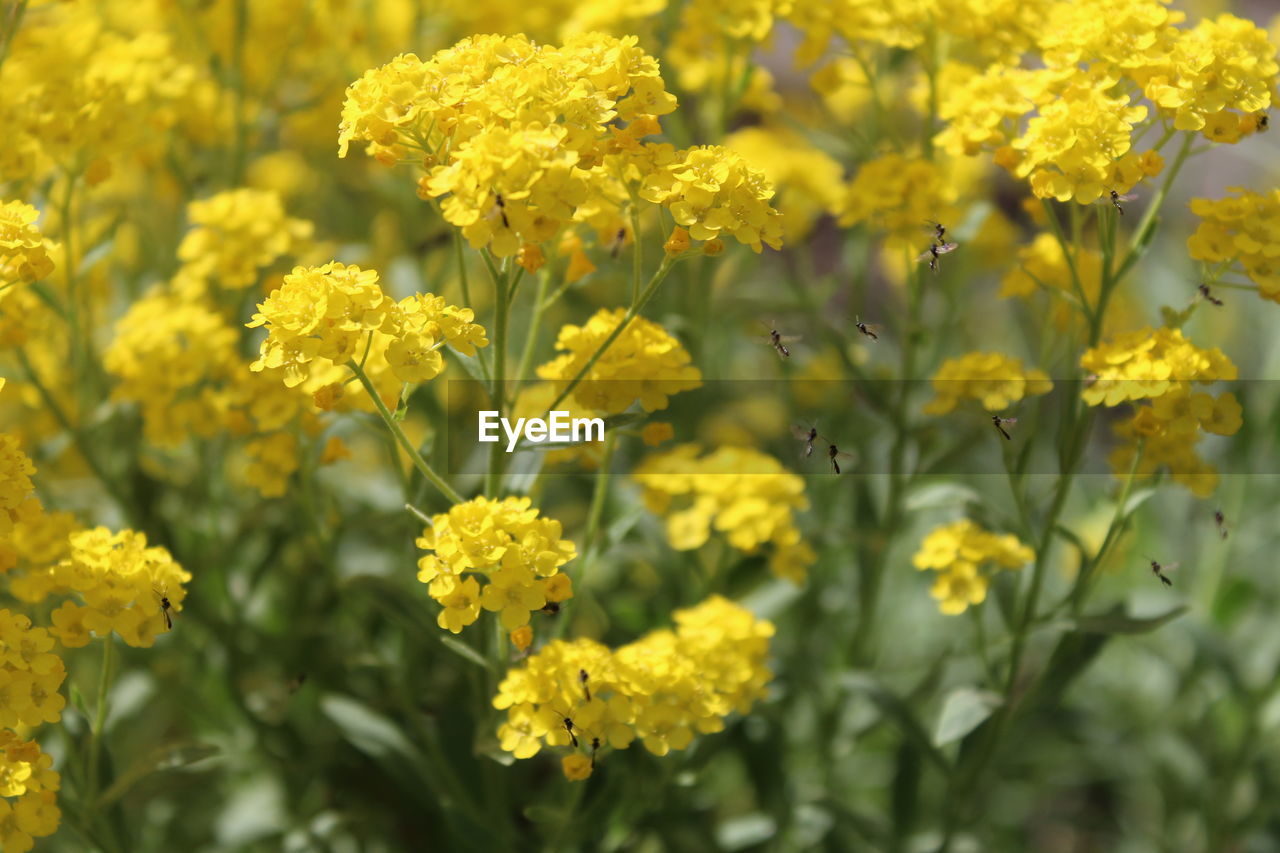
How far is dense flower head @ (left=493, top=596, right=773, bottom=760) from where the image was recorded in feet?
5.69

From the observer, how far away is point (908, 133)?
4625mm

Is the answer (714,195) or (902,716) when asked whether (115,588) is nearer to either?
(714,195)

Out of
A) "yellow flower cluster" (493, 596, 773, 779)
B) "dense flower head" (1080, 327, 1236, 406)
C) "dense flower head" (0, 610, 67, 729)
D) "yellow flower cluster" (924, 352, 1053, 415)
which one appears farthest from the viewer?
"yellow flower cluster" (924, 352, 1053, 415)

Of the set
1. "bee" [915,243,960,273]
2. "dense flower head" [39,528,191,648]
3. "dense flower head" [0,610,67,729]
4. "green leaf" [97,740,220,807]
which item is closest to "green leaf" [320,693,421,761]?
"green leaf" [97,740,220,807]

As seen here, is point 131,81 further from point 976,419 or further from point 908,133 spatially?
point 908,133

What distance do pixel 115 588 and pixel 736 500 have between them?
1.06 meters

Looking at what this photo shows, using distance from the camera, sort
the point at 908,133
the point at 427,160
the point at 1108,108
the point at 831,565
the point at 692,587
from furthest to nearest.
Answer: the point at 908,133 < the point at 831,565 < the point at 692,587 < the point at 1108,108 < the point at 427,160

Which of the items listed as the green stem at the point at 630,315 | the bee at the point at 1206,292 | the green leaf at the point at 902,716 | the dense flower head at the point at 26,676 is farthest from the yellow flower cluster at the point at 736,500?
the dense flower head at the point at 26,676

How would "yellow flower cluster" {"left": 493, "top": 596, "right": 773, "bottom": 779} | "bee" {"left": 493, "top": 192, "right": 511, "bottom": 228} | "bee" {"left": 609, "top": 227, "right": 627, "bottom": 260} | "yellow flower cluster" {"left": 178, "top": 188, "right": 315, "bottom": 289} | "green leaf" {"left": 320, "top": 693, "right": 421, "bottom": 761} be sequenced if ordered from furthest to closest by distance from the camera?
"yellow flower cluster" {"left": 178, "top": 188, "right": 315, "bottom": 289}
"green leaf" {"left": 320, "top": 693, "right": 421, "bottom": 761}
"bee" {"left": 609, "top": 227, "right": 627, "bottom": 260}
"yellow flower cluster" {"left": 493, "top": 596, "right": 773, "bottom": 779}
"bee" {"left": 493, "top": 192, "right": 511, "bottom": 228}

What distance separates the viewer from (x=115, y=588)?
70.6 inches

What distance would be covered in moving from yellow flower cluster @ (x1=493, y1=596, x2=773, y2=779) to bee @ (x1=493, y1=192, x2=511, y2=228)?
633 mm

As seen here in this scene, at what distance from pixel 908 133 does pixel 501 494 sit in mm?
3246

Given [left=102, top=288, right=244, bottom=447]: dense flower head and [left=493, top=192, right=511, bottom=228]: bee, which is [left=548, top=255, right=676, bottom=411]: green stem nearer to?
[left=493, top=192, right=511, bottom=228]: bee

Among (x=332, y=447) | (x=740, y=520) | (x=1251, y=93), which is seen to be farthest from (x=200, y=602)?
(x=1251, y=93)
